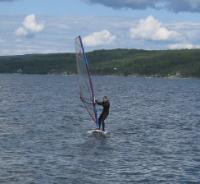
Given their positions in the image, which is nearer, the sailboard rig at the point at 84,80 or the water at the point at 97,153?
the water at the point at 97,153

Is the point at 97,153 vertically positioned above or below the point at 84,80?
below

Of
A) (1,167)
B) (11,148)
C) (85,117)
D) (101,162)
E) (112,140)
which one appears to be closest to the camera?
→ (1,167)

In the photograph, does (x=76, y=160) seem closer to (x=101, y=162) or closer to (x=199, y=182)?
(x=101, y=162)

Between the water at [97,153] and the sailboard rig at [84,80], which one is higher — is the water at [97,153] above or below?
below

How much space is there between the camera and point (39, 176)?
97.4ft

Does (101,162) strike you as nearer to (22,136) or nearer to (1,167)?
(1,167)

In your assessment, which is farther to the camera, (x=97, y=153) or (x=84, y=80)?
(x=84, y=80)

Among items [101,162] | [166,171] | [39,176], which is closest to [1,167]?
[39,176]

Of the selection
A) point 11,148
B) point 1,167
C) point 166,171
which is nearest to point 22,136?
point 11,148

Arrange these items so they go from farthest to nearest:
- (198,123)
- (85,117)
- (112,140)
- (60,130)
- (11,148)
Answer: (85,117)
(198,123)
(60,130)
(112,140)
(11,148)

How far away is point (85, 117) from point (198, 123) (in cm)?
1322

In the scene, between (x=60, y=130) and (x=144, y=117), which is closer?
(x=60, y=130)

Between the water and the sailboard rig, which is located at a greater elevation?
the sailboard rig

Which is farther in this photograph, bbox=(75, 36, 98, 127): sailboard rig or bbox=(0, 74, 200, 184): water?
bbox=(75, 36, 98, 127): sailboard rig
